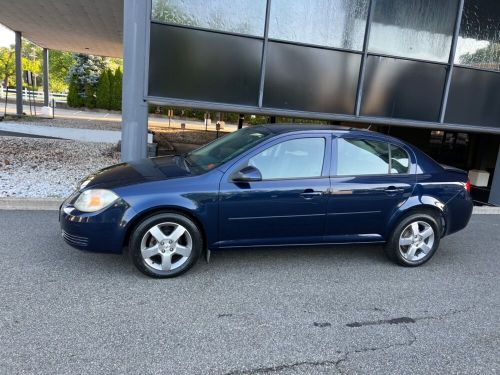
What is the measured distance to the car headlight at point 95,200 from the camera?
3.80 meters

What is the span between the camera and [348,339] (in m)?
3.15

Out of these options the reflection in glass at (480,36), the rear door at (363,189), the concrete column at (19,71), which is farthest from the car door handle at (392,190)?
the concrete column at (19,71)

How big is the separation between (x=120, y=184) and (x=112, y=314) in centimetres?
123

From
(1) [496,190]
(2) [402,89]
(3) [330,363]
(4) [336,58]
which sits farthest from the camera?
(1) [496,190]

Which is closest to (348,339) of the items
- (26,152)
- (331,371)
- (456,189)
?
(331,371)

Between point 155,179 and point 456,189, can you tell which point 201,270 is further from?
→ point 456,189

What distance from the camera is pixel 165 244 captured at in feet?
12.8

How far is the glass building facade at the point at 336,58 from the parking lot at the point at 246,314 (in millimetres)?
3514

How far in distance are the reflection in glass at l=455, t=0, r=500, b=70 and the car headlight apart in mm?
7567

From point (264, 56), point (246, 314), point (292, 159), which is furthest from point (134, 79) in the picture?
point (246, 314)

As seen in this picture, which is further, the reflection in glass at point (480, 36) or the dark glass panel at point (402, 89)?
the reflection in glass at point (480, 36)

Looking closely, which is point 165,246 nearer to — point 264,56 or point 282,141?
point 282,141

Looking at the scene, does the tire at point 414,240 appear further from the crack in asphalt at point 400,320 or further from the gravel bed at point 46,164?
the gravel bed at point 46,164

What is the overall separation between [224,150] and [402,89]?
510cm
